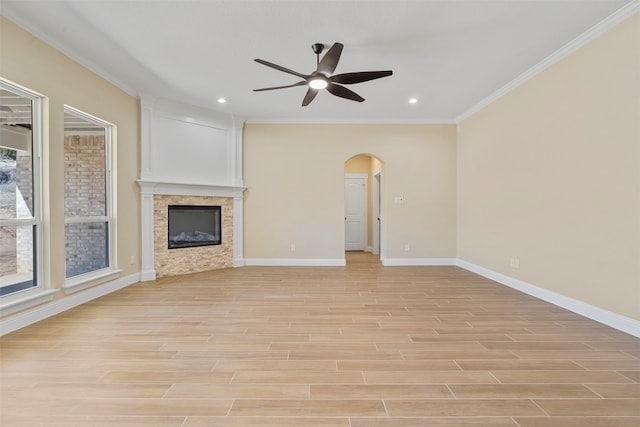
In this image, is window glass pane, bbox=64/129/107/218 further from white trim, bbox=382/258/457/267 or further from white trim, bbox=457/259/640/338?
white trim, bbox=457/259/640/338

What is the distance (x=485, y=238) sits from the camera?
4715 mm

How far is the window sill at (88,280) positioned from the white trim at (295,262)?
A: 7.34ft

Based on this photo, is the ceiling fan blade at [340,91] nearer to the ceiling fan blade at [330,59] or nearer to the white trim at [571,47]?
the ceiling fan blade at [330,59]

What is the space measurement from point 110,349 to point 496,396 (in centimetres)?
272

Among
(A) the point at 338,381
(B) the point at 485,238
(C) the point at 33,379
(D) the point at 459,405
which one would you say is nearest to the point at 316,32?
(A) the point at 338,381

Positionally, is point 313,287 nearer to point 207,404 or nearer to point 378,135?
point 207,404

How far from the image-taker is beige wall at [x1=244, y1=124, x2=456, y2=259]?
563cm

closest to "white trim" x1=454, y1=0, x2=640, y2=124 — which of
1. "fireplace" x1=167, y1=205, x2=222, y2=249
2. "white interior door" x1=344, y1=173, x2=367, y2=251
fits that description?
"white interior door" x1=344, y1=173, x2=367, y2=251

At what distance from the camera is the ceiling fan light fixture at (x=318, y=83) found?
3102 mm

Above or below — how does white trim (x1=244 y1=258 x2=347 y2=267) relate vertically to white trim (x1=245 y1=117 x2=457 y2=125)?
below

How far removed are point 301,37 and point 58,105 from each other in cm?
266

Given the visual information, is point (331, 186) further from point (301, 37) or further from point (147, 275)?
point (147, 275)

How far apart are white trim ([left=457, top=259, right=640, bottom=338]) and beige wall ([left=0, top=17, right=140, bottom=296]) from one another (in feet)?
17.9

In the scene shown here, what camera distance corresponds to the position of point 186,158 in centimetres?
496
